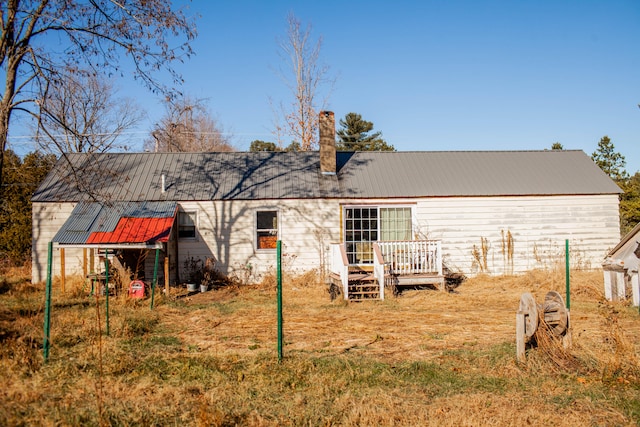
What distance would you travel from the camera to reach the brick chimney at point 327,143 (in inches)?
707

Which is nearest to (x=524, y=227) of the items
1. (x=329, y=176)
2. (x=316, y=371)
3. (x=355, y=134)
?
(x=329, y=176)

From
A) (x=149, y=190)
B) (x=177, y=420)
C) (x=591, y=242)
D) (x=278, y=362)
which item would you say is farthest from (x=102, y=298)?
(x=591, y=242)

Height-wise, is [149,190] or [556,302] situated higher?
[149,190]

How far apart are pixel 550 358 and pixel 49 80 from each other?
10741mm

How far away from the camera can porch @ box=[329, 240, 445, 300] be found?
13.3 meters

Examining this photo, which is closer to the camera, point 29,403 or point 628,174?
point 29,403

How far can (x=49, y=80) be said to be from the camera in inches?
415

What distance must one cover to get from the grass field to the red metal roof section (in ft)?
10.3

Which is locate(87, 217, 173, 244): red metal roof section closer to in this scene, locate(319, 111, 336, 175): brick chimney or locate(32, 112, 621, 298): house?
locate(32, 112, 621, 298): house

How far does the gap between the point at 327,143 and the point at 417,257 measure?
5830mm

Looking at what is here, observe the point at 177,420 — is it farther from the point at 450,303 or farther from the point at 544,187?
the point at 544,187

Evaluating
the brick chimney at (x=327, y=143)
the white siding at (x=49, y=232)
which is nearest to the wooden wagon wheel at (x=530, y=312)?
the brick chimney at (x=327, y=143)

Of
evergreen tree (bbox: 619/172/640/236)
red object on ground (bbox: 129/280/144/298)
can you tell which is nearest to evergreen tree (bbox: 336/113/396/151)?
evergreen tree (bbox: 619/172/640/236)

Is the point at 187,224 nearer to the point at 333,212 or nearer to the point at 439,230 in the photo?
the point at 333,212
